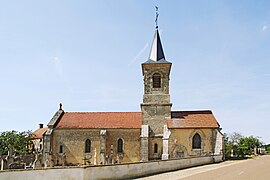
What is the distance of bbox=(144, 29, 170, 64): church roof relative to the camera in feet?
125

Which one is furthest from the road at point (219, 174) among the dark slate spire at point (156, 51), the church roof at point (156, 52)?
the dark slate spire at point (156, 51)

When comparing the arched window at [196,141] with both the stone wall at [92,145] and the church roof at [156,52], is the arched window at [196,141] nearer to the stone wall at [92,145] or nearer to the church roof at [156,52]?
the stone wall at [92,145]

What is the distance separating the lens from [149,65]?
37.8 metres

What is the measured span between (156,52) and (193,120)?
10461mm

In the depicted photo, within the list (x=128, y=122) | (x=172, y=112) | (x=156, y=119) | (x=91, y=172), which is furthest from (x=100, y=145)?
(x=91, y=172)

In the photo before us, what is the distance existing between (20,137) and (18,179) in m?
35.6

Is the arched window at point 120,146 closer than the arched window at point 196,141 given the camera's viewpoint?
No

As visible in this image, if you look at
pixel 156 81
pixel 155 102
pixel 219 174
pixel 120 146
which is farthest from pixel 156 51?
pixel 219 174

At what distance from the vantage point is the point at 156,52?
128 ft

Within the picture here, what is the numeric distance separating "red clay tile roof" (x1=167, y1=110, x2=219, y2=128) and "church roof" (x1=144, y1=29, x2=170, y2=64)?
7306 millimetres

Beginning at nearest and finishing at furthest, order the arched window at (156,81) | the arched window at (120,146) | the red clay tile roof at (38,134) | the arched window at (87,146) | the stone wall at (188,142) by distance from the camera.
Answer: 1. the stone wall at (188,142)
2. the arched window at (120,146)
3. the arched window at (87,146)
4. the arched window at (156,81)
5. the red clay tile roof at (38,134)

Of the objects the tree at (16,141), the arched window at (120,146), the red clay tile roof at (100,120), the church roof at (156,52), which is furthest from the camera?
the tree at (16,141)

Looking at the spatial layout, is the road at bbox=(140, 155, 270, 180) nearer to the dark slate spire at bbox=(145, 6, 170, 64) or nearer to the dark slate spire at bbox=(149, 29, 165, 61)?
the dark slate spire at bbox=(145, 6, 170, 64)

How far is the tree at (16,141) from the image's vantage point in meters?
44.8
